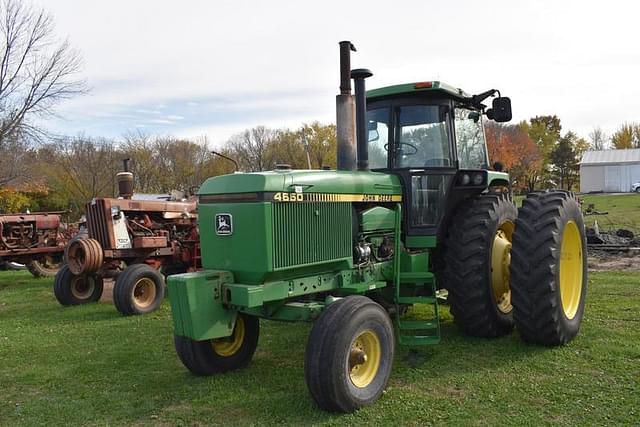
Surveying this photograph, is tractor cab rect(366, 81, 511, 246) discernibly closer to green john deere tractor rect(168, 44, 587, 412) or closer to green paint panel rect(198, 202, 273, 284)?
green john deere tractor rect(168, 44, 587, 412)

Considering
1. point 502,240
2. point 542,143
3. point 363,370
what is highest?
point 542,143

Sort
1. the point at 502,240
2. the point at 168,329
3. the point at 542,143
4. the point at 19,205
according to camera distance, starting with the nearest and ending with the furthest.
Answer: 1. the point at 502,240
2. the point at 168,329
3. the point at 19,205
4. the point at 542,143

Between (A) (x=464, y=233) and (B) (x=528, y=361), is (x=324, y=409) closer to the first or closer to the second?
(B) (x=528, y=361)

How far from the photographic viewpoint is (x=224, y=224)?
4.17 meters

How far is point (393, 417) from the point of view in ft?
12.4

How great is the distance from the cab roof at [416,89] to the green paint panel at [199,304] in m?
2.49

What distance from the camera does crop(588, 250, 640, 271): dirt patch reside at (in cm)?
974

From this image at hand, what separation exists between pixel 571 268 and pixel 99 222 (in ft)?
22.6

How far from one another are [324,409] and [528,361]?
200 centimetres

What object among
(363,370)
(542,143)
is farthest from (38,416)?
(542,143)

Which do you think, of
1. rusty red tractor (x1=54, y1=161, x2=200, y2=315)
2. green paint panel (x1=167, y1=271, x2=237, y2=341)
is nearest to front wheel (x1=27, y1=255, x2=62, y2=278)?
rusty red tractor (x1=54, y1=161, x2=200, y2=315)

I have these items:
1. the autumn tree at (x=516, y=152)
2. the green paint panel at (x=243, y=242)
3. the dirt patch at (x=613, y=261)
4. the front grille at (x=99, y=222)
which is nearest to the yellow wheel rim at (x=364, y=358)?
the green paint panel at (x=243, y=242)

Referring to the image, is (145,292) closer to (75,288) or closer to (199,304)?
(75,288)

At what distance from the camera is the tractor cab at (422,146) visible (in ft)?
17.6
